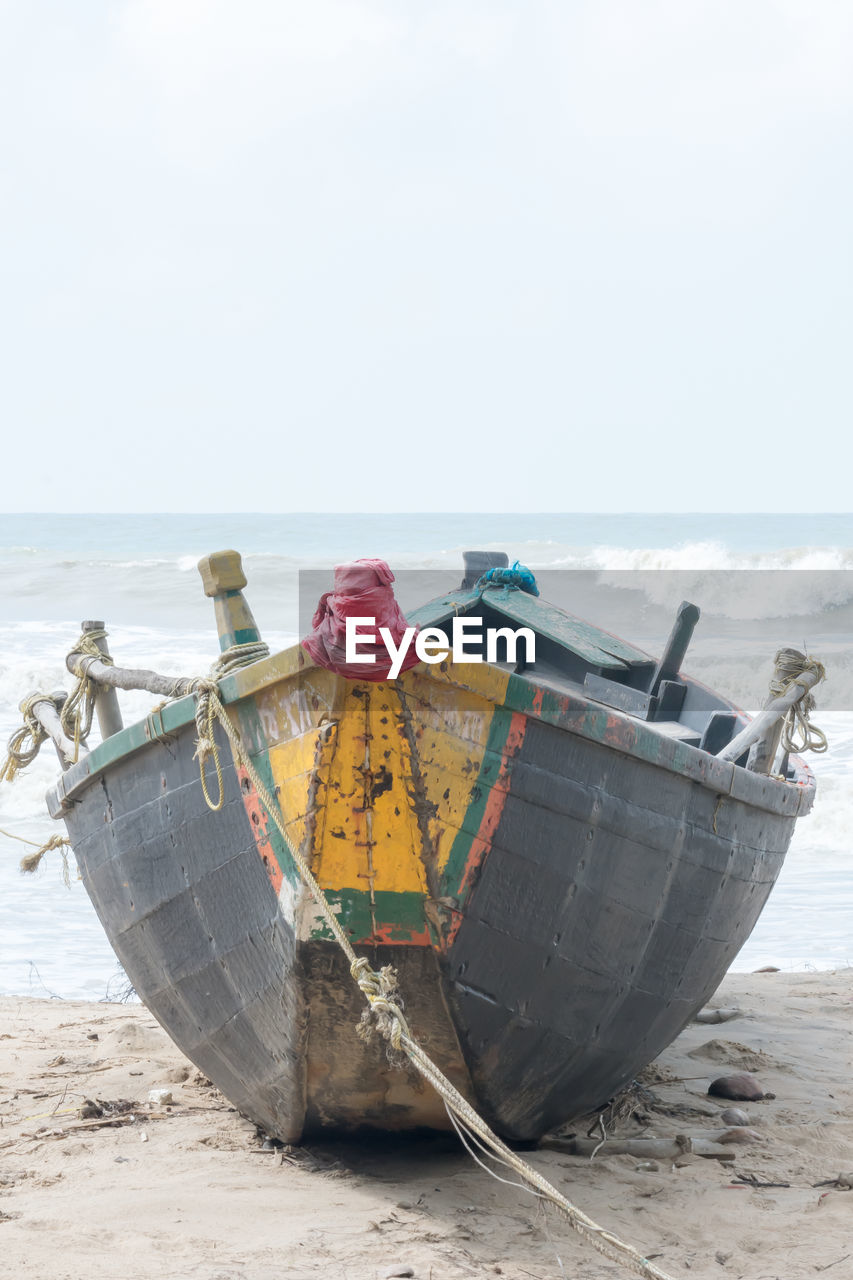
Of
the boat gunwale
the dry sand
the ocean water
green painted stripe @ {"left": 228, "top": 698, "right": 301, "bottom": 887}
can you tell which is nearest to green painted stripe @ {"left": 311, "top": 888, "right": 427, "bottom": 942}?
green painted stripe @ {"left": 228, "top": 698, "right": 301, "bottom": 887}

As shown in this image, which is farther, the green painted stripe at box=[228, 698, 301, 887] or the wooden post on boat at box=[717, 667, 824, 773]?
the wooden post on boat at box=[717, 667, 824, 773]

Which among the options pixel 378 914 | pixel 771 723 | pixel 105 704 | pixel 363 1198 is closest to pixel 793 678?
pixel 771 723

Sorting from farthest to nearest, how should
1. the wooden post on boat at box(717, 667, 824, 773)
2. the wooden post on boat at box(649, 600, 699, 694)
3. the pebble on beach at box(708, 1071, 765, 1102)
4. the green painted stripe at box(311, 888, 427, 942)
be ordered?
1. the wooden post on boat at box(649, 600, 699, 694)
2. the pebble on beach at box(708, 1071, 765, 1102)
3. the wooden post on boat at box(717, 667, 824, 773)
4. the green painted stripe at box(311, 888, 427, 942)

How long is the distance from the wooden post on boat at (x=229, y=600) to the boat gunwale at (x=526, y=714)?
0.74 m

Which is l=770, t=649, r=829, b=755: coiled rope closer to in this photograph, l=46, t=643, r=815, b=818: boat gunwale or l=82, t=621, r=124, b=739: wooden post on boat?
l=46, t=643, r=815, b=818: boat gunwale

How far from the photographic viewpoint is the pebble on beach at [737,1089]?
16.2 feet

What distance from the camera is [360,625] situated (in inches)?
124

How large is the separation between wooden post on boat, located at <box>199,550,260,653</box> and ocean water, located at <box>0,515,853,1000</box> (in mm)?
353

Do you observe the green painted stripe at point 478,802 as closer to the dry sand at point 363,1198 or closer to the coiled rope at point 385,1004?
the coiled rope at point 385,1004

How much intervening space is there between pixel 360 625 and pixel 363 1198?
5.44ft

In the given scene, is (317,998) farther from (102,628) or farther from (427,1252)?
(102,628)

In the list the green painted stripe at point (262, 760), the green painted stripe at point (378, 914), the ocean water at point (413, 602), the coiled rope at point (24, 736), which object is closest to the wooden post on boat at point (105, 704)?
the coiled rope at point (24, 736)

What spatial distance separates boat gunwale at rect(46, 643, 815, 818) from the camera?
10.9ft

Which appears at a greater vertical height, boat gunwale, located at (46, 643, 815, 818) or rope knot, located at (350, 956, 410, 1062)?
boat gunwale, located at (46, 643, 815, 818)
